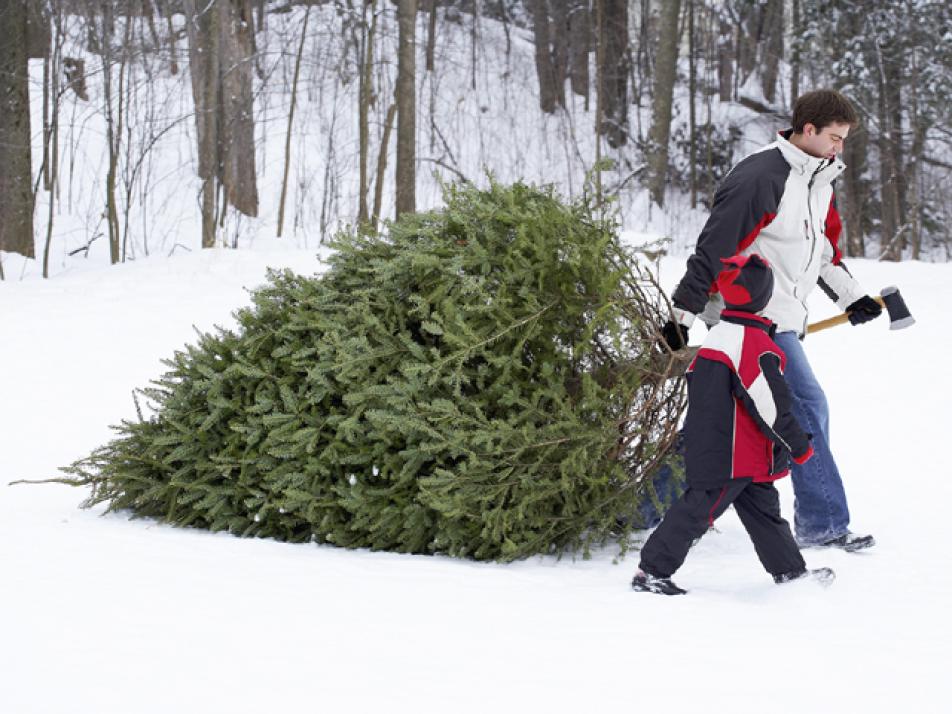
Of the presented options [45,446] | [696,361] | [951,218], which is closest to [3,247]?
[45,446]

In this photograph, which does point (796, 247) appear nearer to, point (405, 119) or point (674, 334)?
point (674, 334)

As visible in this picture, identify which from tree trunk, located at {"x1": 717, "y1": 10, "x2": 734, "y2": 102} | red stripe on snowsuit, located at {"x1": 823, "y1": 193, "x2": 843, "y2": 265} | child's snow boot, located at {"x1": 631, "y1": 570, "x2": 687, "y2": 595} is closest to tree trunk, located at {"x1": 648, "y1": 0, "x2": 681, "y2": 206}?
tree trunk, located at {"x1": 717, "y1": 10, "x2": 734, "y2": 102}

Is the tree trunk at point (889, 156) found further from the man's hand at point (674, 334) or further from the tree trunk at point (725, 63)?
the man's hand at point (674, 334)

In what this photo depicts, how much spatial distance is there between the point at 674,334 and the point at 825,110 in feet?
3.59

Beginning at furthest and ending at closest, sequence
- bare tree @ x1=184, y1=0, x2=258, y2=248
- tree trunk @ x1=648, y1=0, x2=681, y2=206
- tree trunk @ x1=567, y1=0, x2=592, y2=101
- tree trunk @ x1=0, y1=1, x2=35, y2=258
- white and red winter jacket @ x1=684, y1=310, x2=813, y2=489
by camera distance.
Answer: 1. tree trunk @ x1=567, y1=0, x2=592, y2=101
2. tree trunk @ x1=648, y1=0, x2=681, y2=206
3. bare tree @ x1=184, y1=0, x2=258, y2=248
4. tree trunk @ x1=0, y1=1, x2=35, y2=258
5. white and red winter jacket @ x1=684, y1=310, x2=813, y2=489

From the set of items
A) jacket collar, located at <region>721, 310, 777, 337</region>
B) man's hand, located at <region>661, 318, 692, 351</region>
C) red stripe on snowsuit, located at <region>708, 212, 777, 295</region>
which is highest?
red stripe on snowsuit, located at <region>708, 212, 777, 295</region>

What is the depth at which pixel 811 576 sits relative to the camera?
374 centimetres

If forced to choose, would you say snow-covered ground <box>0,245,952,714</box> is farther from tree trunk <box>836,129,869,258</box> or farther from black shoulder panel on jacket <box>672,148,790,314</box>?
tree trunk <box>836,129,869,258</box>

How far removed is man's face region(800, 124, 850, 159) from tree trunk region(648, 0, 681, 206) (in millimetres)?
12751

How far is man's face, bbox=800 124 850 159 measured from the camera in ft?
13.0

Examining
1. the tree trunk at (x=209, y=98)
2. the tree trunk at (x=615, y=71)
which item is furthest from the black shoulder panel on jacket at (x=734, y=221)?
the tree trunk at (x=615, y=71)

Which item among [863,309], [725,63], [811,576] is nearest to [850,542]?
[811,576]

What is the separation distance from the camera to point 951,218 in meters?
20.3

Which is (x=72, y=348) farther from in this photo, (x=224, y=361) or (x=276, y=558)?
(x=276, y=558)
